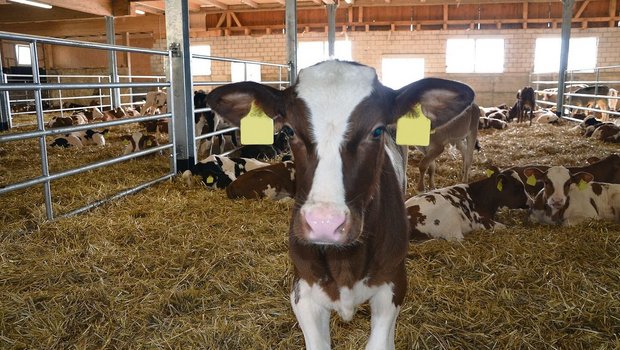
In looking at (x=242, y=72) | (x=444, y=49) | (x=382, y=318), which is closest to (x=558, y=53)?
(x=444, y=49)

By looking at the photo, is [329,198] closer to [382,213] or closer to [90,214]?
[382,213]

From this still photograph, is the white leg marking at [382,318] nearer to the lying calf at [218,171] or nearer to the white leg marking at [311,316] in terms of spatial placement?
the white leg marking at [311,316]

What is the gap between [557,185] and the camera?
206 inches

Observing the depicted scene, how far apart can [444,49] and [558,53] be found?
4.92m

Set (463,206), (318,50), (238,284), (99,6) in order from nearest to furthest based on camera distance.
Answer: (238,284) → (463,206) → (99,6) → (318,50)

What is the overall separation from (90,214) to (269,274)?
233 cm

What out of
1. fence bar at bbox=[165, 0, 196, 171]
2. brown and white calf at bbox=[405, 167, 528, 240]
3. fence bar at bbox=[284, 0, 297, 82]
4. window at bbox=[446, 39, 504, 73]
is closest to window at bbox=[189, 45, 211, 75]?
window at bbox=[446, 39, 504, 73]

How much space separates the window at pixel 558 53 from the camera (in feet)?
71.6

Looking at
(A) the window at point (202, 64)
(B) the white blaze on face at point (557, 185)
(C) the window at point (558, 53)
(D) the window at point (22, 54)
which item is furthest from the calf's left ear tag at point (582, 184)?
(D) the window at point (22, 54)

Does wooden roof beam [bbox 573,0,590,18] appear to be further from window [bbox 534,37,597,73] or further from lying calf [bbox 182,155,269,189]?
lying calf [bbox 182,155,269,189]

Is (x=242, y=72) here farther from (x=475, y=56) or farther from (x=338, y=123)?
(x=338, y=123)

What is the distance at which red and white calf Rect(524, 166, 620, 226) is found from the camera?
5000 millimetres

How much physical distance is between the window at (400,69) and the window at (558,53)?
16.8 feet

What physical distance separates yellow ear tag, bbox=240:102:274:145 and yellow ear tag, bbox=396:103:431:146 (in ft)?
2.18
